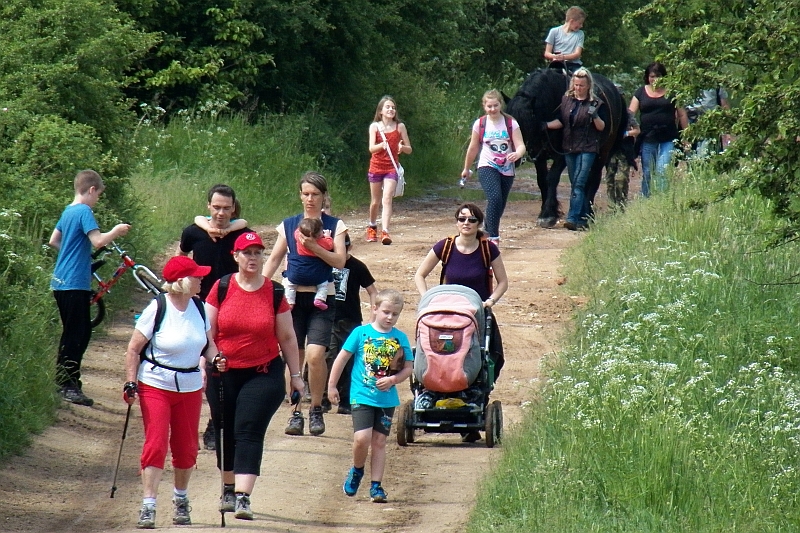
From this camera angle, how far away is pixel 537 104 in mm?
18031

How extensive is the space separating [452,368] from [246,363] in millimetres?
1946

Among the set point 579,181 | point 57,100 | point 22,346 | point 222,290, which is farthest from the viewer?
point 579,181

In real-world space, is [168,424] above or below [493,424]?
above

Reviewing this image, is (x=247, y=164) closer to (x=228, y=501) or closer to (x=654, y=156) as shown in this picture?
(x=654, y=156)

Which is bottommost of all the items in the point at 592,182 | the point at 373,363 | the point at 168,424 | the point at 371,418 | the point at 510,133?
the point at 371,418

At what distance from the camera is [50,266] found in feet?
38.9

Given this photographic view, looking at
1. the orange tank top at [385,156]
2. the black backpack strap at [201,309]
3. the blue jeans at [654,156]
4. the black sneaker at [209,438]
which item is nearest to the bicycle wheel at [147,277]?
the black sneaker at [209,438]

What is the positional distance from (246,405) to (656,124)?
1020cm

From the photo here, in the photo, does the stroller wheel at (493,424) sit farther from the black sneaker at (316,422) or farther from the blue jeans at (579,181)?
the blue jeans at (579,181)

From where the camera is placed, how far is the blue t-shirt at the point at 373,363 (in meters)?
8.21

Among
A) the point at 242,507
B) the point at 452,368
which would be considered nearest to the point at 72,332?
the point at 452,368

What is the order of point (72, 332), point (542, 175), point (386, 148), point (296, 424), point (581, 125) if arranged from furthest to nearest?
point (542, 175)
point (581, 125)
point (386, 148)
point (72, 332)
point (296, 424)

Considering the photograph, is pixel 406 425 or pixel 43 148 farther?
pixel 43 148

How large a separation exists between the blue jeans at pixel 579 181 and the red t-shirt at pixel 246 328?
9.88 meters
